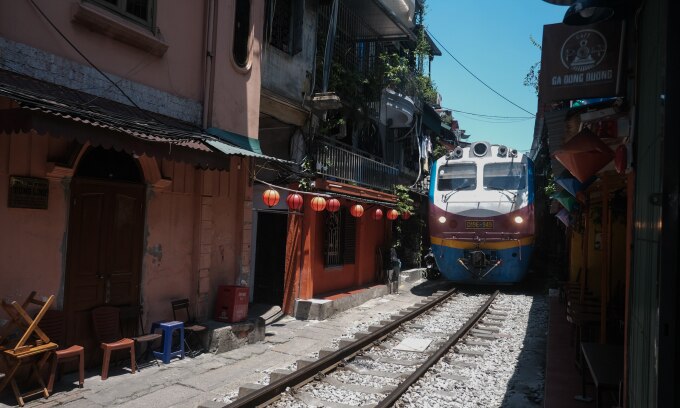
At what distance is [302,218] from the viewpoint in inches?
454

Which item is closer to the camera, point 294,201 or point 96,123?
point 96,123

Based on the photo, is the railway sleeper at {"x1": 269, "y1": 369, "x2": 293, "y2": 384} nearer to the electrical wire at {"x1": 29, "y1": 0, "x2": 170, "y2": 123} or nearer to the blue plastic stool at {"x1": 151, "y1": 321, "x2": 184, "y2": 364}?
the blue plastic stool at {"x1": 151, "y1": 321, "x2": 184, "y2": 364}

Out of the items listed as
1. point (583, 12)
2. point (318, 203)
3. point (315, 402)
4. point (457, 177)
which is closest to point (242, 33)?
point (318, 203)

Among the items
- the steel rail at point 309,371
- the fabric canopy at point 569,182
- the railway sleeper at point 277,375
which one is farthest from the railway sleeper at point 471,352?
the railway sleeper at point 277,375

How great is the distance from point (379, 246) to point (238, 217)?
7.34 meters

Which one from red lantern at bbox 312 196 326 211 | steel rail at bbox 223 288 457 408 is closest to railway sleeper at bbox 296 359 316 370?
steel rail at bbox 223 288 457 408

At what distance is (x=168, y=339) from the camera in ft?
24.1

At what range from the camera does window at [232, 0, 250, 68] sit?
30.3ft

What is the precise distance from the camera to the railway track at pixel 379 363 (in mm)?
5922

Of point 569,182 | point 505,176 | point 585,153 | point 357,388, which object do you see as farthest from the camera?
point 505,176

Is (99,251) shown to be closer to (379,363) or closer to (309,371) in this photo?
(309,371)

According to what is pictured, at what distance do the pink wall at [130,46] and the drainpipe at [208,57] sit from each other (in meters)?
0.08

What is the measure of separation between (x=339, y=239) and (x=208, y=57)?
663 centimetres

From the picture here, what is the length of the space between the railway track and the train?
2034 mm
